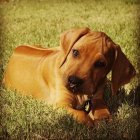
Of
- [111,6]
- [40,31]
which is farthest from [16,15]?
[111,6]

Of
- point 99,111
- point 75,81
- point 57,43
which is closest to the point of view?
point 75,81

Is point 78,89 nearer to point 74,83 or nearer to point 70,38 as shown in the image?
Answer: point 74,83

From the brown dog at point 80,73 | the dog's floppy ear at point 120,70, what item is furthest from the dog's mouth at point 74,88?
the dog's floppy ear at point 120,70

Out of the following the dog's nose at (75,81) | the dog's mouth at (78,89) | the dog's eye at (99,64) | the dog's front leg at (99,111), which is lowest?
the dog's front leg at (99,111)

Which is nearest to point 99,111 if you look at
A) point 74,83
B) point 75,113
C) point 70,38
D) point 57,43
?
point 75,113

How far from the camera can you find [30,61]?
11.2 ft

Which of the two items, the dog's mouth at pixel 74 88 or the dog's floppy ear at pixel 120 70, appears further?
the dog's floppy ear at pixel 120 70

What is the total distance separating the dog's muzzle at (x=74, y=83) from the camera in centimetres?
Answer: 289

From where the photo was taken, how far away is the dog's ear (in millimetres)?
3025

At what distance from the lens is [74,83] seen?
291cm

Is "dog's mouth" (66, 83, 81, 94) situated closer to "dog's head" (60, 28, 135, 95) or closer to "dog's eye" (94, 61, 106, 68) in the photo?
"dog's head" (60, 28, 135, 95)

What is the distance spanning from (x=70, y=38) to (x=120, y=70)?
326mm

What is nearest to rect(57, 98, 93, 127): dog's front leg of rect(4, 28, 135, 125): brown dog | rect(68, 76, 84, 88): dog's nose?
rect(4, 28, 135, 125): brown dog

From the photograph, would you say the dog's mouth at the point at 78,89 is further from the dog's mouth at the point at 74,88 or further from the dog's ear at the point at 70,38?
the dog's ear at the point at 70,38
